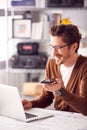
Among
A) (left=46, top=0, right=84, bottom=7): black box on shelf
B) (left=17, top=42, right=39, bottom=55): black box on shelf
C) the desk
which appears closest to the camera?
the desk

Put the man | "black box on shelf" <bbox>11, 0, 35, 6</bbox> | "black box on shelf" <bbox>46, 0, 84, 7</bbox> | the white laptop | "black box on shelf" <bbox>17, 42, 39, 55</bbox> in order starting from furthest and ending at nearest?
"black box on shelf" <bbox>17, 42, 39, 55</bbox>, "black box on shelf" <bbox>11, 0, 35, 6</bbox>, "black box on shelf" <bbox>46, 0, 84, 7</bbox>, the man, the white laptop

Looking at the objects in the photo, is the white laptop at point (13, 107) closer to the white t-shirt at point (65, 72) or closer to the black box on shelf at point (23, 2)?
the white t-shirt at point (65, 72)

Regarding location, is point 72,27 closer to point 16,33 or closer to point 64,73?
point 64,73

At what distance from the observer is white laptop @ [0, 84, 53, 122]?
1.83 m

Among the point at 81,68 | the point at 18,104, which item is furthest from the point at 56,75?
the point at 18,104

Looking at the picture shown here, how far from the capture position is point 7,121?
6.05ft

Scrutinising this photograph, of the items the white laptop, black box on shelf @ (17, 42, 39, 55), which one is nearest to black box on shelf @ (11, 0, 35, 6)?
black box on shelf @ (17, 42, 39, 55)

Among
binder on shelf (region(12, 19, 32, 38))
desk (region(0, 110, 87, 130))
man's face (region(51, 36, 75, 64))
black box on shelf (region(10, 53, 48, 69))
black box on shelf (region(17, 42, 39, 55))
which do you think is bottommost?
black box on shelf (region(10, 53, 48, 69))

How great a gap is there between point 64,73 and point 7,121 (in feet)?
1.96

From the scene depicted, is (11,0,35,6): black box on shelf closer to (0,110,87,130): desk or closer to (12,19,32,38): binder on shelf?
(12,19,32,38): binder on shelf

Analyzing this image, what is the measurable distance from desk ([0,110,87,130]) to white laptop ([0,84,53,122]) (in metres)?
0.03

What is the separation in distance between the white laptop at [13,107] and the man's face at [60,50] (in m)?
0.39

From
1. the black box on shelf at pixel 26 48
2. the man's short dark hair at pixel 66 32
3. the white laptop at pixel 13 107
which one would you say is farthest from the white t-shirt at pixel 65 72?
the black box on shelf at pixel 26 48

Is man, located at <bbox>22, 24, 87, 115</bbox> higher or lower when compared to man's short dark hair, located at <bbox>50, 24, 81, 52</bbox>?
lower
